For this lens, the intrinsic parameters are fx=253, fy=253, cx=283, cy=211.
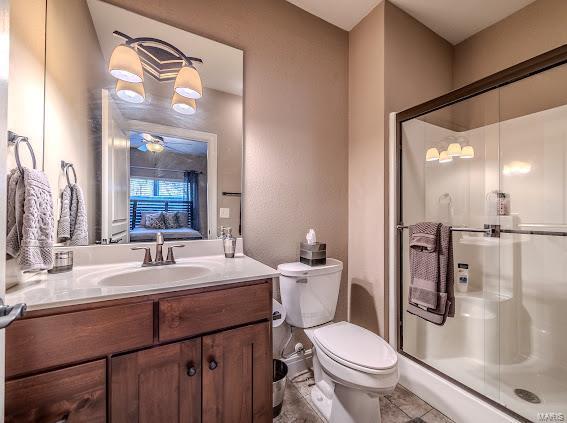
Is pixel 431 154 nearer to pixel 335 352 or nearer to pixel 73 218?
pixel 335 352

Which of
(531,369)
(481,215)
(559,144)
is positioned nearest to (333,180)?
(481,215)

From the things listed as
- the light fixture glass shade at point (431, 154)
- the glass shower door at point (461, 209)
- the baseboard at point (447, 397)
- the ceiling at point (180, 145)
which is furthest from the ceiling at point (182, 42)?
the baseboard at point (447, 397)

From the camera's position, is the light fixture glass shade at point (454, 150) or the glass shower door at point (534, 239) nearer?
the glass shower door at point (534, 239)

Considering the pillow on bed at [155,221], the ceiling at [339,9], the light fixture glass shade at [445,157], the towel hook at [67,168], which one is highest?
the ceiling at [339,9]

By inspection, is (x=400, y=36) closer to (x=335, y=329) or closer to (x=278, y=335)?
(x=335, y=329)

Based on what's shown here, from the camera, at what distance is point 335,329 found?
1.41m

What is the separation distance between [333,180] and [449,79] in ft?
4.62

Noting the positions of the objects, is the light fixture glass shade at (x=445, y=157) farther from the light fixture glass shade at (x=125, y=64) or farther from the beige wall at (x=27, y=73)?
the beige wall at (x=27, y=73)

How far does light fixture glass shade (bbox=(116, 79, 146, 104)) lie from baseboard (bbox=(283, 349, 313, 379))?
5.96 ft

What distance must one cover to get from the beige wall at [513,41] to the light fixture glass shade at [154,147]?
244 cm

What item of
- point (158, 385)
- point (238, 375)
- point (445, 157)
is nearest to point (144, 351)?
point (158, 385)

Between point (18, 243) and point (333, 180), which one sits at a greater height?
point (333, 180)

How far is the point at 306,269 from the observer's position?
152 cm

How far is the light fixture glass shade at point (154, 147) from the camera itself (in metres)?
1.38
